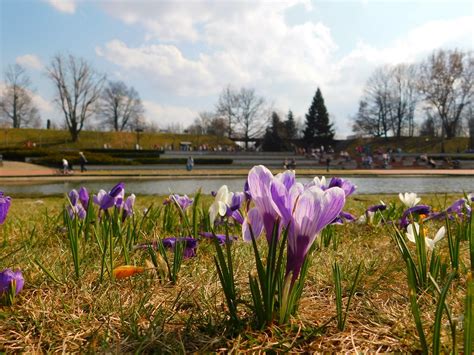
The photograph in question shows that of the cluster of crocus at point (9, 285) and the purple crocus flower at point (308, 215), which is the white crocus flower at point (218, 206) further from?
the cluster of crocus at point (9, 285)

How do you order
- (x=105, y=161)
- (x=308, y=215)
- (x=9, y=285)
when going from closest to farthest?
(x=308, y=215) → (x=9, y=285) → (x=105, y=161)

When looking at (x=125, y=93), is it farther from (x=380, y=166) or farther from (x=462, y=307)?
(x=462, y=307)

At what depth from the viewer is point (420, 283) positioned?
4.90ft

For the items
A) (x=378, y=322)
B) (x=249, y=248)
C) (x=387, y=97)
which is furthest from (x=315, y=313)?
(x=387, y=97)

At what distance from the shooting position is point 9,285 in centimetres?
135

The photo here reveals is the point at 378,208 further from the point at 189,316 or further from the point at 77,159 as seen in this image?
the point at 77,159

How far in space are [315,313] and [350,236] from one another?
1757mm

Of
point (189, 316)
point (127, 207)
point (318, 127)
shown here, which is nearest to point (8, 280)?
point (189, 316)

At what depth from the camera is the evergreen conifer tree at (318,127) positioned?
236 feet

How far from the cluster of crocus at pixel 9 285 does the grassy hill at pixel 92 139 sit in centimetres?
5983

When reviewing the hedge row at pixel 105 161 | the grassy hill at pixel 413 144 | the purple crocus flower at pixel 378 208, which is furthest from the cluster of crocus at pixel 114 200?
the grassy hill at pixel 413 144

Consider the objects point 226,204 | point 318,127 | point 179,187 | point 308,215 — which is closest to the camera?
point 308,215

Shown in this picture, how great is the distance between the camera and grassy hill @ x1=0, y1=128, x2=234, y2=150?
5944 cm

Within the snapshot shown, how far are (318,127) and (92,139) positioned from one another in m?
40.9
